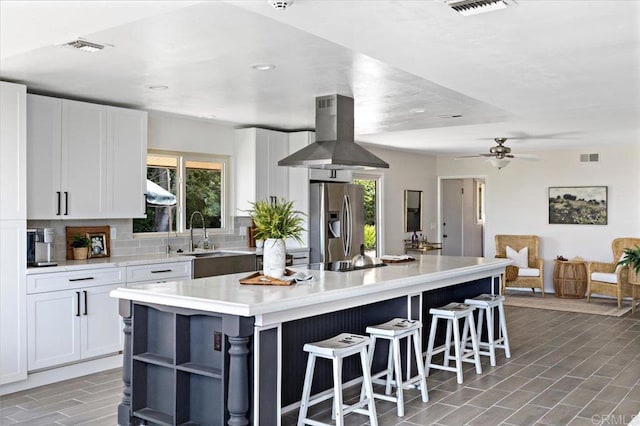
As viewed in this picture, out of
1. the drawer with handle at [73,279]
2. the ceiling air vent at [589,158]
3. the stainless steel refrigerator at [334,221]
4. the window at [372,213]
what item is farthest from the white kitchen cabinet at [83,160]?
the ceiling air vent at [589,158]

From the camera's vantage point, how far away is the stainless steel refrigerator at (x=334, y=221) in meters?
7.39

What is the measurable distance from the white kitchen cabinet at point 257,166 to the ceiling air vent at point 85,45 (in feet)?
11.0

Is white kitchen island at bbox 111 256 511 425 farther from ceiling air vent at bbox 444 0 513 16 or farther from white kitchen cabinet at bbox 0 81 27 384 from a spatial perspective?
ceiling air vent at bbox 444 0 513 16

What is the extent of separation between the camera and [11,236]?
4.55m

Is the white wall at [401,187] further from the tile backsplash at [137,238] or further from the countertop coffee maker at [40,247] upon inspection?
the countertop coffee maker at [40,247]

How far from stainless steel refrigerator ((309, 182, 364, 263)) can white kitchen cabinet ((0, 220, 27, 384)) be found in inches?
142

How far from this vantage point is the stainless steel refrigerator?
7.39m

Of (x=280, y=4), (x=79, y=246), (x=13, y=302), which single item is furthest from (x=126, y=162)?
(x=280, y=4)

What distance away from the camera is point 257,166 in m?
7.01

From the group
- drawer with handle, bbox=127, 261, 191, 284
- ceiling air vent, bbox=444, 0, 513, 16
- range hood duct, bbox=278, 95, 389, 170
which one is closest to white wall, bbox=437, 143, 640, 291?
range hood duct, bbox=278, 95, 389, 170

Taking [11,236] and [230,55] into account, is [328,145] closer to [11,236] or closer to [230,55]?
[230,55]

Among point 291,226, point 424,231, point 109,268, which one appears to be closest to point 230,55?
point 291,226

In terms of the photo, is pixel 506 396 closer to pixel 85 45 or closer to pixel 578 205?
pixel 85 45

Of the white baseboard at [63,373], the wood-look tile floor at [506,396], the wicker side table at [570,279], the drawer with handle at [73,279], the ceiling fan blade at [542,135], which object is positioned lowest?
the wood-look tile floor at [506,396]
